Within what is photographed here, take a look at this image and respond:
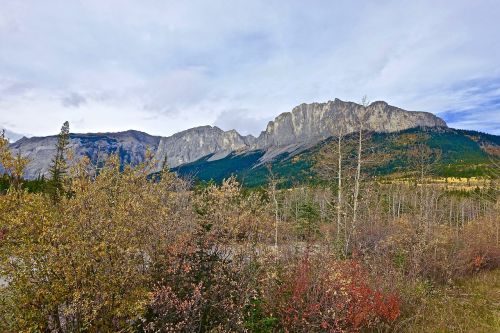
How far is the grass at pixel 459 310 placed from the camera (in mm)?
10445

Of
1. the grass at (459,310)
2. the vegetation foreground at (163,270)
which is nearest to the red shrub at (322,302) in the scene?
the vegetation foreground at (163,270)

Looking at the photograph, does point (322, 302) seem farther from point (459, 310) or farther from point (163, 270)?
point (459, 310)

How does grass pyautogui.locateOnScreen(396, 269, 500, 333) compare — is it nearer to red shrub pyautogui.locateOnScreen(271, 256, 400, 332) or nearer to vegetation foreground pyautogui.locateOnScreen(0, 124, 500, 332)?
vegetation foreground pyautogui.locateOnScreen(0, 124, 500, 332)

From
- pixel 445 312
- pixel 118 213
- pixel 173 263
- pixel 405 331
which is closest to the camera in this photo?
pixel 118 213

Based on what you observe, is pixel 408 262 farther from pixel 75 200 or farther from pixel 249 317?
pixel 75 200

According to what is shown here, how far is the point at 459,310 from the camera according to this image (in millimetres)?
12117

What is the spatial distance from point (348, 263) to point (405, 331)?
7.87 ft

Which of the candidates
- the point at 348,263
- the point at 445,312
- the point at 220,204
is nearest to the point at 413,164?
the point at 445,312

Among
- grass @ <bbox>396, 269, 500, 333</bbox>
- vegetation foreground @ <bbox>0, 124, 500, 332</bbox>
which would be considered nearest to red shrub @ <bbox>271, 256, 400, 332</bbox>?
vegetation foreground @ <bbox>0, 124, 500, 332</bbox>

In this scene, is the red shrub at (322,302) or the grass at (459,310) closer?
the red shrub at (322,302)

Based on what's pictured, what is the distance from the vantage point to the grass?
10.4 m

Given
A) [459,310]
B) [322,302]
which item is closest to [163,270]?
[322,302]

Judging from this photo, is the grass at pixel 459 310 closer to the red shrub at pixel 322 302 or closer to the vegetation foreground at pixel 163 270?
the vegetation foreground at pixel 163 270

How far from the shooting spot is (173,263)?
7.19 m
